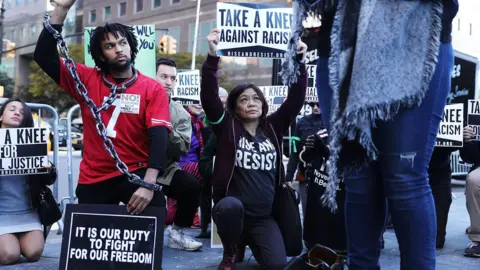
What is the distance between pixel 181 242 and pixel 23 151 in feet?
4.70

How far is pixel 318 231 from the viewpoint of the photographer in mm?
4195

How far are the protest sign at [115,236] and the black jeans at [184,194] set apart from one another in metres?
1.78

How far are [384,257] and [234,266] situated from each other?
3.96 ft

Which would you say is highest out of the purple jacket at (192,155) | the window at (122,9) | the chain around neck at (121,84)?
the window at (122,9)

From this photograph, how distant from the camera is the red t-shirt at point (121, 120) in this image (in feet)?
10.6

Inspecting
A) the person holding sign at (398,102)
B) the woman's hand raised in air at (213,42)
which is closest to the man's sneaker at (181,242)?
the woman's hand raised in air at (213,42)

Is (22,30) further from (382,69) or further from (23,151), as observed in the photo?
(382,69)

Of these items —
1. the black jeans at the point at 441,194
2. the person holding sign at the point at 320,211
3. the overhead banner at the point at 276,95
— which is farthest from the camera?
the overhead banner at the point at 276,95

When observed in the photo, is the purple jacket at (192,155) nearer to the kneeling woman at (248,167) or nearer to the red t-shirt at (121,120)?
the kneeling woman at (248,167)

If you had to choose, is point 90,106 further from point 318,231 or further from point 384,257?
point 384,257

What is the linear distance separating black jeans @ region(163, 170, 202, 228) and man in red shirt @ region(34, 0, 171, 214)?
1.36 metres

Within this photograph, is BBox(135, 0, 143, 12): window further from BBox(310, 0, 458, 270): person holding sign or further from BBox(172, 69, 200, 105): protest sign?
BBox(310, 0, 458, 270): person holding sign

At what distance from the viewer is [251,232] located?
3986mm

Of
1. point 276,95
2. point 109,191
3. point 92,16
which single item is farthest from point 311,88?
point 92,16
